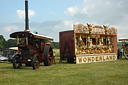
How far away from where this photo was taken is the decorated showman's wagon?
48.4 feet

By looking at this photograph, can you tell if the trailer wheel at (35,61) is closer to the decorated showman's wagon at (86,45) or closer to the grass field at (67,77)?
the grass field at (67,77)

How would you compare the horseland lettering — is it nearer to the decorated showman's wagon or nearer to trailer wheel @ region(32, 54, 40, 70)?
the decorated showman's wagon

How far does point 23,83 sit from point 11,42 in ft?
231

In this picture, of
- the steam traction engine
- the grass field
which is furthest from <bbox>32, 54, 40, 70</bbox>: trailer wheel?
the grass field

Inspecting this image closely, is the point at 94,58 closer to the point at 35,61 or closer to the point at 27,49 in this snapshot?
the point at 35,61

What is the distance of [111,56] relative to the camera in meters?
17.0

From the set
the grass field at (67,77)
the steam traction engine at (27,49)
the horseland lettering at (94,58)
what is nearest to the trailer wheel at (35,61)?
the steam traction engine at (27,49)

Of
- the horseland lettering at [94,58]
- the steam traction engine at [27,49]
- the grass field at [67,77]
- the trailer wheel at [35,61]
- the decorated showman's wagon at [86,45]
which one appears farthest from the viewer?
the decorated showman's wagon at [86,45]

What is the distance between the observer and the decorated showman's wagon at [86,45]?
1474 cm

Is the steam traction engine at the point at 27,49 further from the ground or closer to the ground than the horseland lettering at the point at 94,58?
further from the ground

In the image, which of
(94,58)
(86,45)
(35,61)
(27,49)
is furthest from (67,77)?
(94,58)

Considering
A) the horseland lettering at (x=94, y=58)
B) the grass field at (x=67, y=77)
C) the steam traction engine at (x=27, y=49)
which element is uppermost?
the steam traction engine at (x=27, y=49)

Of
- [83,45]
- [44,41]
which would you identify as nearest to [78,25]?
[83,45]

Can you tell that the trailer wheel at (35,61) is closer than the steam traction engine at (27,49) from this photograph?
Yes
